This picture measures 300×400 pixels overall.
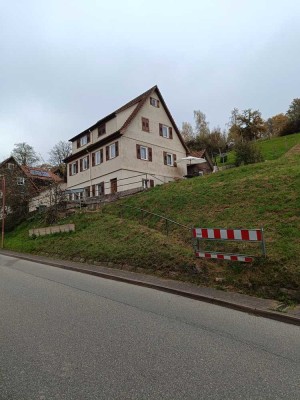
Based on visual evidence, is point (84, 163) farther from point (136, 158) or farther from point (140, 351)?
point (140, 351)

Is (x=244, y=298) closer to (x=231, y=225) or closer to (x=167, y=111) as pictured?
(x=231, y=225)

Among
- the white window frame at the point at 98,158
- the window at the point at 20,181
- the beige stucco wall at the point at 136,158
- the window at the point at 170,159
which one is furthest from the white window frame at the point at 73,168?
the window at the point at 170,159

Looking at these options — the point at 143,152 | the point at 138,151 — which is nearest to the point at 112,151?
the point at 138,151

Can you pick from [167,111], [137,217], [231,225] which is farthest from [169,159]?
[231,225]

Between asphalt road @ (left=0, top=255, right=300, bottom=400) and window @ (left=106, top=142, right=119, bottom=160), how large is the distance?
84.8ft

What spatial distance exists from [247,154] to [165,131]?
9878 millimetres

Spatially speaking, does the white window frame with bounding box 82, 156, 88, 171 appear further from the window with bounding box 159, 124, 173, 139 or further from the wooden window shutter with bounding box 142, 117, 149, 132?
the window with bounding box 159, 124, 173, 139

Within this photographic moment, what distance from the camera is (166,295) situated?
8.88m

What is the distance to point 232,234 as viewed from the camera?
905 cm

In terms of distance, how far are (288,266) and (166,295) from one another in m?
3.17

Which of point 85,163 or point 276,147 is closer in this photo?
point 85,163

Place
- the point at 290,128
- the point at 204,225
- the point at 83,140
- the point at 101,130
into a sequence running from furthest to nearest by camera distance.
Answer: the point at 290,128
the point at 83,140
the point at 101,130
the point at 204,225

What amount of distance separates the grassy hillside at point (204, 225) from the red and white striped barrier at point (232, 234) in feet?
2.23

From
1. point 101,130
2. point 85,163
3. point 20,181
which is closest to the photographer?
point 20,181
